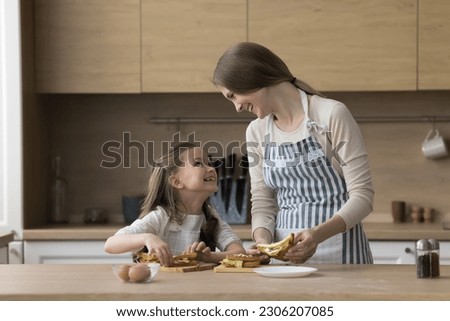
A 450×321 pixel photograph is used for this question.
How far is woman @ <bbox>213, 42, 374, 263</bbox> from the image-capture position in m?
2.47

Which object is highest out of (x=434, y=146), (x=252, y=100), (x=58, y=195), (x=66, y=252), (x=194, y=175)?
(x=252, y=100)

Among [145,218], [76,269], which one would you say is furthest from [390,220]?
[76,269]

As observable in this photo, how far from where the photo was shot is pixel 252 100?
2543mm

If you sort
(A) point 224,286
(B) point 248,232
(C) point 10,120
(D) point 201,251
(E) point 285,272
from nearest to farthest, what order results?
(A) point 224,286 → (E) point 285,272 → (D) point 201,251 → (B) point 248,232 → (C) point 10,120

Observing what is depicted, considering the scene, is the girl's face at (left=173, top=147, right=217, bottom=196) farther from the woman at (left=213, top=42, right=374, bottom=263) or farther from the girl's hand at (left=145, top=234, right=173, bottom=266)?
the girl's hand at (left=145, top=234, right=173, bottom=266)

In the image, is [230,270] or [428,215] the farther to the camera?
[428,215]

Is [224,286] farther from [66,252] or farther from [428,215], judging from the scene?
[428,215]

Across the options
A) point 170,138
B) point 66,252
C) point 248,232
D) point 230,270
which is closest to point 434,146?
point 248,232

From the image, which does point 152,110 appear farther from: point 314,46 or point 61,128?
point 314,46

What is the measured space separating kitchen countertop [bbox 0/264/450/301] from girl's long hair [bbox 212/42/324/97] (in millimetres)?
564

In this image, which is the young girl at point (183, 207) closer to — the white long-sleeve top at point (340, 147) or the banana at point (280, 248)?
the white long-sleeve top at point (340, 147)

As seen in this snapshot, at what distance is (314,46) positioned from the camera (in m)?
3.85

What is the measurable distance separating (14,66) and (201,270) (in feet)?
6.09

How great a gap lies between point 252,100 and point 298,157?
0.80ft
